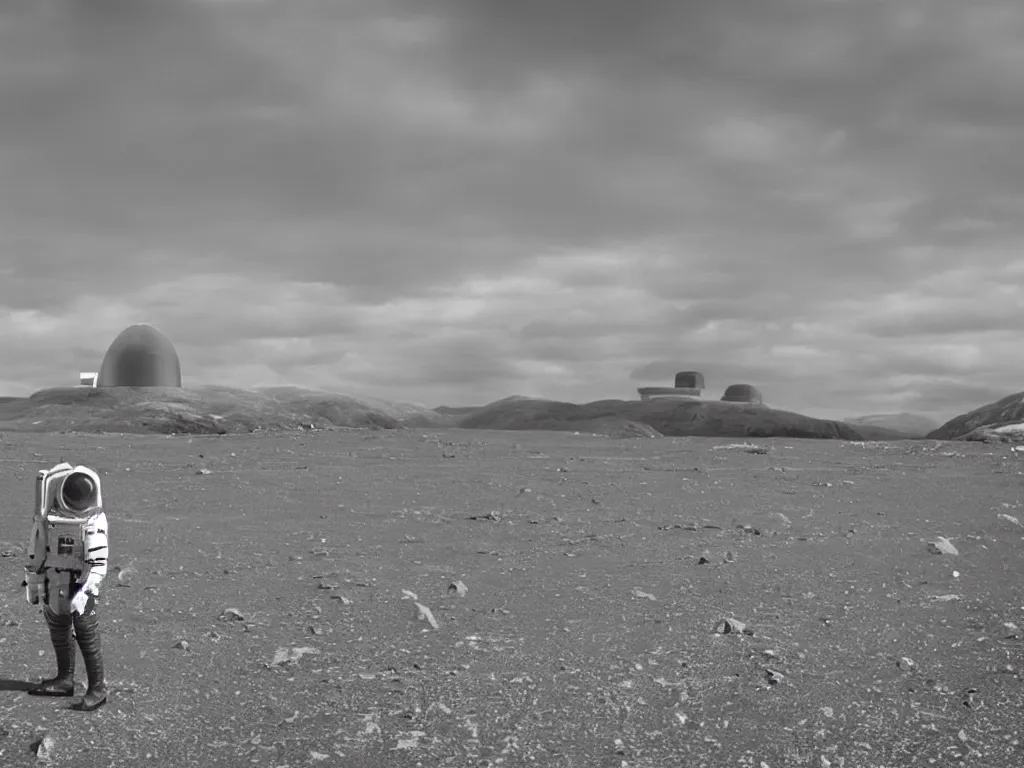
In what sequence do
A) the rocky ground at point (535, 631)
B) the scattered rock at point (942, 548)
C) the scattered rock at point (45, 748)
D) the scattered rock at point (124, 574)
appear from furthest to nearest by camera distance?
the scattered rock at point (942, 548) < the scattered rock at point (124, 574) < the rocky ground at point (535, 631) < the scattered rock at point (45, 748)

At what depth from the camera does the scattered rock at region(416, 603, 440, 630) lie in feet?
32.9

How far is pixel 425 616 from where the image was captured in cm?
1027

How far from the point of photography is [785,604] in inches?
438

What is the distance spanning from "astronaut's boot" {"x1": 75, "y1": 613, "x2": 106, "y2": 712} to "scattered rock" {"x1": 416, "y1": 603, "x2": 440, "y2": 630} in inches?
129

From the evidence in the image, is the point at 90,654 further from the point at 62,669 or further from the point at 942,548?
the point at 942,548

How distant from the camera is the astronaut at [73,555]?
25.3ft

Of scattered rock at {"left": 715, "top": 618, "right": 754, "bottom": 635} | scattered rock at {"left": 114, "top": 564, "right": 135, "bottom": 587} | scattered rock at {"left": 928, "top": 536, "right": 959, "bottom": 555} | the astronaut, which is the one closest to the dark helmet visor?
the astronaut

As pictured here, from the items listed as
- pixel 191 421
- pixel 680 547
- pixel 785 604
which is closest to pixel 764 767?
pixel 785 604

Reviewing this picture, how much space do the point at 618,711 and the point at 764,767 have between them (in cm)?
130

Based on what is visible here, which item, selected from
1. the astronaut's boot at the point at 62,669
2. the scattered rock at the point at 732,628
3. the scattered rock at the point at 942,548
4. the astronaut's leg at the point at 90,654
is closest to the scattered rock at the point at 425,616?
the scattered rock at the point at 732,628

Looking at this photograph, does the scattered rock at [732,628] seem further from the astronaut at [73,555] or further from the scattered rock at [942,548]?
the astronaut at [73,555]

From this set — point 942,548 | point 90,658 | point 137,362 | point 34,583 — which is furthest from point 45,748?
point 137,362

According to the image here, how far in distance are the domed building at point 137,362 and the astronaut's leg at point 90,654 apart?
7124 cm

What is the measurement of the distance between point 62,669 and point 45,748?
1.05 meters
